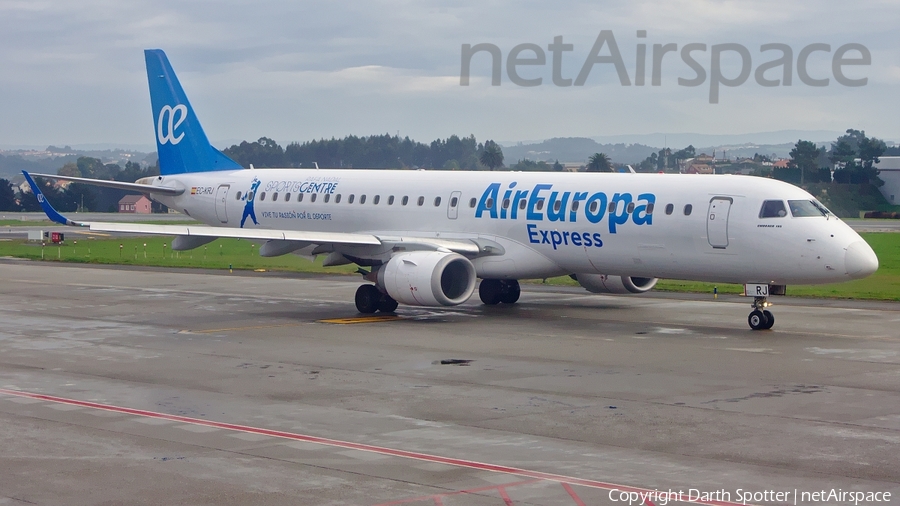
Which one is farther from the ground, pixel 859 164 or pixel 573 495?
pixel 859 164

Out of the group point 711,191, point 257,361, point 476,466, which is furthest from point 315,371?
point 711,191

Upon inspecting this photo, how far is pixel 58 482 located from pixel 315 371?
800 centimetres

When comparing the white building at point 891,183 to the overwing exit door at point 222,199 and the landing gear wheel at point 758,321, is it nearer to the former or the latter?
the overwing exit door at point 222,199

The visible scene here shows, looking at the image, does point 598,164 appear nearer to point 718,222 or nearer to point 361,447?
point 718,222

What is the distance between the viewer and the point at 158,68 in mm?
36344

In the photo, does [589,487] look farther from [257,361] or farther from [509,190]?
[509,190]

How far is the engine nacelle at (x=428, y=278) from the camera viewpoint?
85.4 ft

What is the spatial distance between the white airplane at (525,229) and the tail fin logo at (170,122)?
8.38 ft

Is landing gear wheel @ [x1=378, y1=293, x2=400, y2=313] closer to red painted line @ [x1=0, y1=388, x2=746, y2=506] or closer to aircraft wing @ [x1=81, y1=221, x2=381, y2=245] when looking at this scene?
aircraft wing @ [x1=81, y1=221, x2=381, y2=245]

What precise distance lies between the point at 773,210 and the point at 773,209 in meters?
0.03

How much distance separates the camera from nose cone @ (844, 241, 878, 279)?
22859mm

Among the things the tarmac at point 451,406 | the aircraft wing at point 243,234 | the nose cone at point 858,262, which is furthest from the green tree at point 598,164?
the nose cone at point 858,262

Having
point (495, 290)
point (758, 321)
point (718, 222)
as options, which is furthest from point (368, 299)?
point (758, 321)

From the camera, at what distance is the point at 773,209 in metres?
23.9
